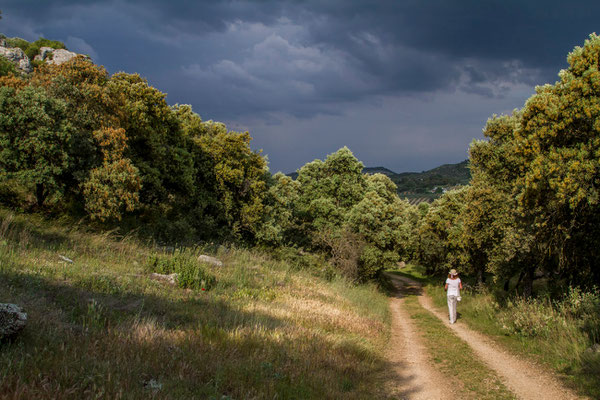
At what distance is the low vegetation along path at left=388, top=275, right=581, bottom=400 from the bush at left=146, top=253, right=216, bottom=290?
21.7 ft

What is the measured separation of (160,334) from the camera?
20.1ft

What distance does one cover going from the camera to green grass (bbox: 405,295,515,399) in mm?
7531

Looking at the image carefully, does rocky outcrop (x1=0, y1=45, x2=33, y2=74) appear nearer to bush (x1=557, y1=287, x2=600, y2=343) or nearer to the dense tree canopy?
the dense tree canopy

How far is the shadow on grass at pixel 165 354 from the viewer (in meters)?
4.02

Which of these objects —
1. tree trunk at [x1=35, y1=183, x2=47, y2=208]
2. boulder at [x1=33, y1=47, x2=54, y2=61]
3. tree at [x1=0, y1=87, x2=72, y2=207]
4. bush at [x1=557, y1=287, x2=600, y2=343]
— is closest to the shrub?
bush at [x1=557, y1=287, x2=600, y2=343]

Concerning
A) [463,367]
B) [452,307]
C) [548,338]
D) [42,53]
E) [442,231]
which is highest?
[42,53]

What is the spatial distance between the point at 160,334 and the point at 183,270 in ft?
21.2

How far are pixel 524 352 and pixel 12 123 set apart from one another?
22837mm

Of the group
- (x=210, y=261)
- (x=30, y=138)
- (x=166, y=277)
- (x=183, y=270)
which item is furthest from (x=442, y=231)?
(x=30, y=138)

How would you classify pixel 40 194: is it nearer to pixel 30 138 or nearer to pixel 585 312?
pixel 30 138

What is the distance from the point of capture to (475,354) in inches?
420

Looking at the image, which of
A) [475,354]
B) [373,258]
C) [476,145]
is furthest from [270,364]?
[373,258]

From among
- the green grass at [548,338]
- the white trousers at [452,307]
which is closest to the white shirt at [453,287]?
the white trousers at [452,307]

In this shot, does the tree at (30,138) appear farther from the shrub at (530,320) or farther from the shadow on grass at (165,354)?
the shrub at (530,320)
